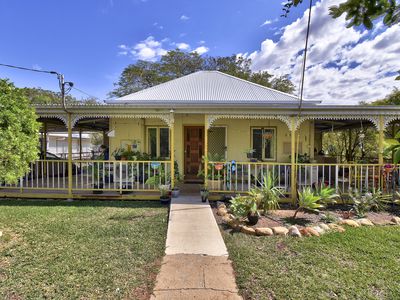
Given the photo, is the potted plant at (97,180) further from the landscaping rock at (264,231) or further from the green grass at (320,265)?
the landscaping rock at (264,231)

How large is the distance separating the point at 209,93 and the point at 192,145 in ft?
9.86

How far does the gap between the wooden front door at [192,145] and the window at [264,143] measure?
2182 millimetres

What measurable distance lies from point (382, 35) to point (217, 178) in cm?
609

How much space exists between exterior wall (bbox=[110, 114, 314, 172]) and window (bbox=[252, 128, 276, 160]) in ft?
0.59

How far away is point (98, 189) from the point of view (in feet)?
23.8

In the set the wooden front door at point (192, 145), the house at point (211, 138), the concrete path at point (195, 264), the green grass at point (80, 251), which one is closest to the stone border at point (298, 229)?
the concrete path at point (195, 264)

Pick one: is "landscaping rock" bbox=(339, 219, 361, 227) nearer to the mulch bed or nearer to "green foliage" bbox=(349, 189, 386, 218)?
the mulch bed

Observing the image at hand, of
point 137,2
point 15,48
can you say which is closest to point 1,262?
point 137,2

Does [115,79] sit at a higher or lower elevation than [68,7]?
higher

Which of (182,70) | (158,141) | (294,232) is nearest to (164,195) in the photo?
(158,141)

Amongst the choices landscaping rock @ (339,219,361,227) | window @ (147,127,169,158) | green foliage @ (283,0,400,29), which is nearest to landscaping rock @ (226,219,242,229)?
landscaping rock @ (339,219,361,227)

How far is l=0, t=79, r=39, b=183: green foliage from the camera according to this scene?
3.97 metres

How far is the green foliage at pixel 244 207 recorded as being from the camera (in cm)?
492

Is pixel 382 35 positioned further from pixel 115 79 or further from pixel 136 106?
pixel 115 79
